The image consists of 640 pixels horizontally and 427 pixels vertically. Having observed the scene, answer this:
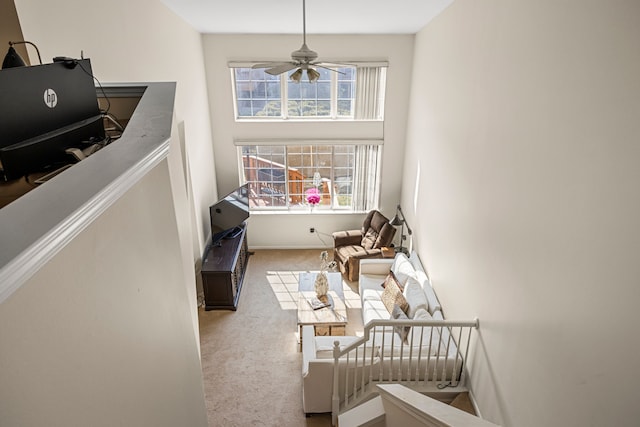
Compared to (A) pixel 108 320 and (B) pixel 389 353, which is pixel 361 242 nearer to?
(B) pixel 389 353

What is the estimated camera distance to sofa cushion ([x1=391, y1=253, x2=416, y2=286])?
4.97 metres

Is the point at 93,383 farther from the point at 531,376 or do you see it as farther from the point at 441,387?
the point at 441,387

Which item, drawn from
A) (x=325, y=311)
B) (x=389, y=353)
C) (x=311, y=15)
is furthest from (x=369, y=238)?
(x=311, y=15)

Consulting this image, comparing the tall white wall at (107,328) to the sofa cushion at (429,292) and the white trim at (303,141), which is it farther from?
the white trim at (303,141)

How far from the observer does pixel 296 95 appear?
6.34 m

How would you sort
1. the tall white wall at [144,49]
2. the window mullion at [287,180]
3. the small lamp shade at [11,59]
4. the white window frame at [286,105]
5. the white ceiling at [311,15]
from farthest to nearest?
the window mullion at [287,180], the white window frame at [286,105], the white ceiling at [311,15], the tall white wall at [144,49], the small lamp shade at [11,59]

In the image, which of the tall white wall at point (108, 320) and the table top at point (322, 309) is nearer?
the tall white wall at point (108, 320)

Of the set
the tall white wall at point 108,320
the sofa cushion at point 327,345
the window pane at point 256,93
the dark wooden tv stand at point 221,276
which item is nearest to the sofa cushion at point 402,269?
the sofa cushion at point 327,345

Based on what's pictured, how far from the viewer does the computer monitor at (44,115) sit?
4.36 feet

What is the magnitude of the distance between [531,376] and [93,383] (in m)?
2.54

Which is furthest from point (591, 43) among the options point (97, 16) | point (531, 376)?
point (97, 16)

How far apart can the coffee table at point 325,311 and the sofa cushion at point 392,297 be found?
0.53 meters

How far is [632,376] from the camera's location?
1629mm

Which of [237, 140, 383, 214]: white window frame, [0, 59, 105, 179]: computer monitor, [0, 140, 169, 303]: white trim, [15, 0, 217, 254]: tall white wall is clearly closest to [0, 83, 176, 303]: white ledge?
[0, 140, 169, 303]: white trim
